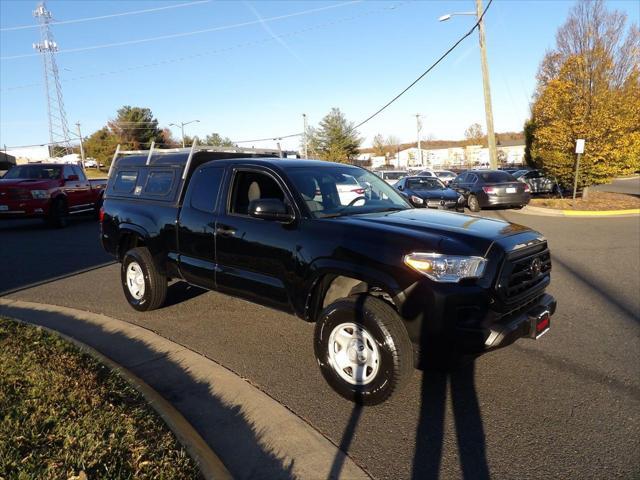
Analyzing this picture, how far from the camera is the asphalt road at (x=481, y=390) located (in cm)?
292

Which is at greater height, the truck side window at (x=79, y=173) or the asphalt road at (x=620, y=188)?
the truck side window at (x=79, y=173)

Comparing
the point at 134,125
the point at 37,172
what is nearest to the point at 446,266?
the point at 37,172

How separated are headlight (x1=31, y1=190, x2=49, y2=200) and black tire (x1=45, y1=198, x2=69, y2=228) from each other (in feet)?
1.07

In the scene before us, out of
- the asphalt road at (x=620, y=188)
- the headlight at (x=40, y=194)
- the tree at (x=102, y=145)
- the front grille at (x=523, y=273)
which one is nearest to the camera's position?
the front grille at (x=523, y=273)

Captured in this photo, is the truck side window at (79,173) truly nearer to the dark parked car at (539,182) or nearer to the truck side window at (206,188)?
the truck side window at (206,188)

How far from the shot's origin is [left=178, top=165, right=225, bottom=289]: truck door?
15.9ft

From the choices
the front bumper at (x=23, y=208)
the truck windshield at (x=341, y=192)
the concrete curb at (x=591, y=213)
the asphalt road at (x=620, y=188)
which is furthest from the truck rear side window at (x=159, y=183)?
the asphalt road at (x=620, y=188)

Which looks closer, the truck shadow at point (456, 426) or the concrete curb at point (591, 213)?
the truck shadow at point (456, 426)

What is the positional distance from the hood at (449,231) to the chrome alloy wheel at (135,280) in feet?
10.1

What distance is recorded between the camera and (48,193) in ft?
47.0

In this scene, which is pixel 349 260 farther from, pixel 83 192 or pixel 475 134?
pixel 475 134

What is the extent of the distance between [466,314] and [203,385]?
221 cm

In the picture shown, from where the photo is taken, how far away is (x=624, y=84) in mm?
16984

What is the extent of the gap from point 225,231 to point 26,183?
1222 centimetres
